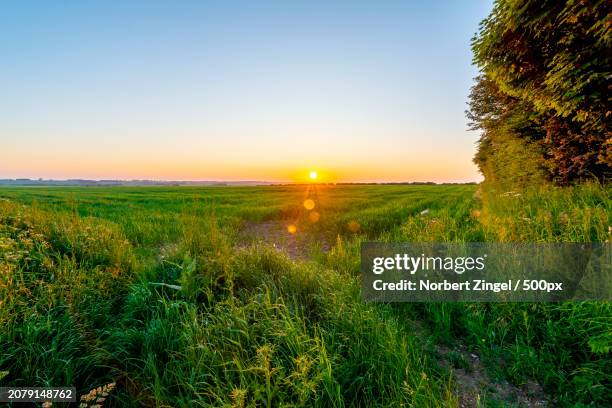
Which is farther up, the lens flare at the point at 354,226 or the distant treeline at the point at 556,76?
the distant treeline at the point at 556,76

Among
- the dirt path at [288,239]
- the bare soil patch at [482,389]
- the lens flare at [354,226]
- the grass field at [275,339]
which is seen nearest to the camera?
the grass field at [275,339]

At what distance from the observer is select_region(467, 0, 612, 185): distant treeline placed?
4.68m

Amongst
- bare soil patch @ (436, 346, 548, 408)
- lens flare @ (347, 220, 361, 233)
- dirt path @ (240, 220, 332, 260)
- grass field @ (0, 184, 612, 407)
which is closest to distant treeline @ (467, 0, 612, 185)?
grass field @ (0, 184, 612, 407)

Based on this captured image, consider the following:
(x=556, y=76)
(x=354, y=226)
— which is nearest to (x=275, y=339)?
(x=556, y=76)

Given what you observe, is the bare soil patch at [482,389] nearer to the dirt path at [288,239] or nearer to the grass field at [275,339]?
the grass field at [275,339]

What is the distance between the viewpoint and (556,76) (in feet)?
16.1

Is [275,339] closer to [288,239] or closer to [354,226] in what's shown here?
[288,239]

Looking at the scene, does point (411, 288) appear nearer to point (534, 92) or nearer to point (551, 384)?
point (551, 384)

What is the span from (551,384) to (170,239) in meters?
7.67

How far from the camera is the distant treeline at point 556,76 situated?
4.68 m

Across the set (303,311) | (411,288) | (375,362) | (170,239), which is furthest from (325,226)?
(375,362)

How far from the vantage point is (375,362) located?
2.60m

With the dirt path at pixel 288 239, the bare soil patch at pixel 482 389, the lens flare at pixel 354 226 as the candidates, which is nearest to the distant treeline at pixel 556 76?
the bare soil patch at pixel 482 389

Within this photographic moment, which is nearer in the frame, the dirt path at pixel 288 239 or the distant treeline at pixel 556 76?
Result: the distant treeline at pixel 556 76
